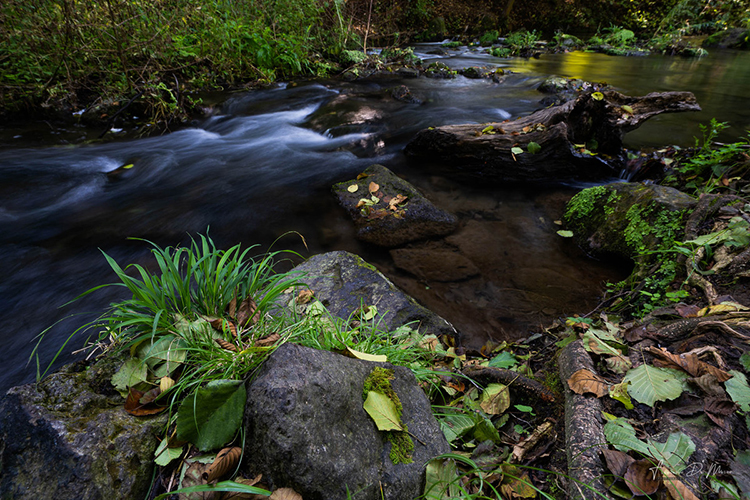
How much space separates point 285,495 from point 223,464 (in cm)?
26

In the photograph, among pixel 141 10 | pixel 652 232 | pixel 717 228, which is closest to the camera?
pixel 717 228

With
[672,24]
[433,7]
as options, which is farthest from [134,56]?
[672,24]

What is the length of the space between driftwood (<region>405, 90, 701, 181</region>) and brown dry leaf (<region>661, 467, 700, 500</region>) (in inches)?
177

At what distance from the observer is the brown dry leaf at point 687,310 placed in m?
2.19

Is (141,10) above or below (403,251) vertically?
above

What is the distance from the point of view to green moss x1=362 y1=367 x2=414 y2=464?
4.80 feet

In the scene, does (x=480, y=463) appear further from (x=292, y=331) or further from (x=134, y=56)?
(x=134, y=56)

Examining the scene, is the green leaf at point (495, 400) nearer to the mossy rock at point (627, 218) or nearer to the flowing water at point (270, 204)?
the flowing water at point (270, 204)

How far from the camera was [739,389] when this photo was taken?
151 cm

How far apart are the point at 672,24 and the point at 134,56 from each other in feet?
80.9

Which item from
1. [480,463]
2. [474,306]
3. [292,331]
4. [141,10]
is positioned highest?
[141,10]

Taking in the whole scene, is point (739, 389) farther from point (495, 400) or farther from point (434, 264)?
point (434, 264)

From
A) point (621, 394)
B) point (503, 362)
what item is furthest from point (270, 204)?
point (621, 394)

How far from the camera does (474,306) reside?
11.3 feet
